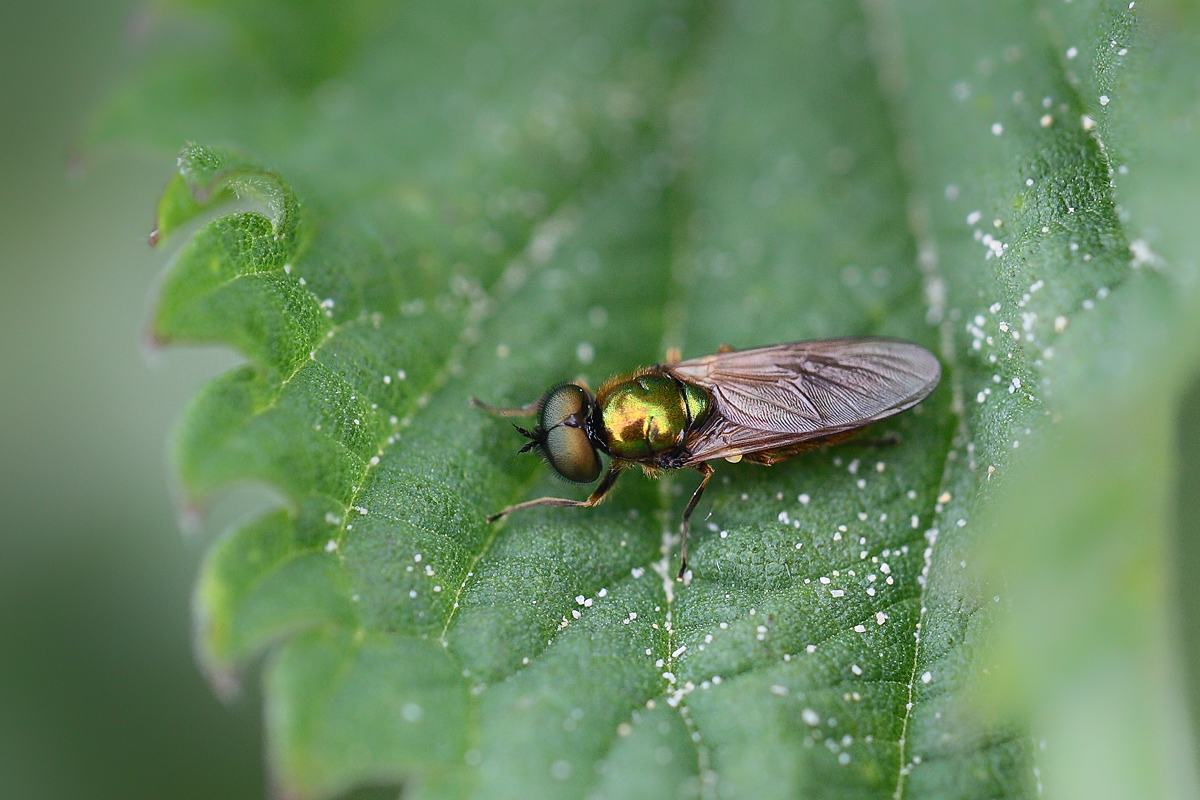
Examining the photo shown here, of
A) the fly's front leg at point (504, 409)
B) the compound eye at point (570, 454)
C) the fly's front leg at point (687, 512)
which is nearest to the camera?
the fly's front leg at point (687, 512)

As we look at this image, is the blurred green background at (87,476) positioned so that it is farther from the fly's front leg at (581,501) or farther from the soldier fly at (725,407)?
the soldier fly at (725,407)

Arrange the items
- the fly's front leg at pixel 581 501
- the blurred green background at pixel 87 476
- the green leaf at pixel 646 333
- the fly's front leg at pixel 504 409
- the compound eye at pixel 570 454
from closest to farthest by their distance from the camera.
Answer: the green leaf at pixel 646 333
the fly's front leg at pixel 581 501
the compound eye at pixel 570 454
the fly's front leg at pixel 504 409
the blurred green background at pixel 87 476

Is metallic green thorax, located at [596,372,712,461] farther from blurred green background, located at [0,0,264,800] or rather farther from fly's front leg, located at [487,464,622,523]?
blurred green background, located at [0,0,264,800]

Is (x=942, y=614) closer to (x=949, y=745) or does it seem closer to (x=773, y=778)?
(x=949, y=745)

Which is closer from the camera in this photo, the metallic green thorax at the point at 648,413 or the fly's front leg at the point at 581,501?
the fly's front leg at the point at 581,501

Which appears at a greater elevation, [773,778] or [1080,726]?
[1080,726]

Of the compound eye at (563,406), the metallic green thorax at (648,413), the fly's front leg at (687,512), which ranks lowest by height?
the fly's front leg at (687,512)

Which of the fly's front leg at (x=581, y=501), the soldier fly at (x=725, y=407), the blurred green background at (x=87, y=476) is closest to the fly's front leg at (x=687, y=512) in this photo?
the soldier fly at (x=725, y=407)

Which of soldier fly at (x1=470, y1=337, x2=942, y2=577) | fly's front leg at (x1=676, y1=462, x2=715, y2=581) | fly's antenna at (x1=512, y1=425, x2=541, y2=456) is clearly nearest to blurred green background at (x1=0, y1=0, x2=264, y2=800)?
fly's antenna at (x1=512, y1=425, x2=541, y2=456)

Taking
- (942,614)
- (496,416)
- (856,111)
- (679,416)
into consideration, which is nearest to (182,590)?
(496,416)
